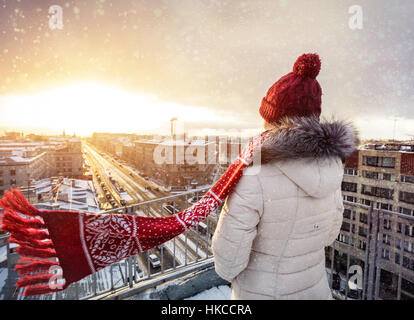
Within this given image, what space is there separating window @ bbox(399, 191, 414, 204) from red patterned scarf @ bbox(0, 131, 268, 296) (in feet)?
50.2

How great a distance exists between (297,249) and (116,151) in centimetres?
6395

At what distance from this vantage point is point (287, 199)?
103cm

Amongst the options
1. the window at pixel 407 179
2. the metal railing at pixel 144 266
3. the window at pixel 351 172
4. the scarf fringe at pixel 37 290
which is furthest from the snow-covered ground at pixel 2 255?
the window at pixel 407 179

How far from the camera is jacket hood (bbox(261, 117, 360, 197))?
97 cm

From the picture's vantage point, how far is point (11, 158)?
18.9 m

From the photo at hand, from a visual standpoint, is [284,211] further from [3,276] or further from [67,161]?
[67,161]

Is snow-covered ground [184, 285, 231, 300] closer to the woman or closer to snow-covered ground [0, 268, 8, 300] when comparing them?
the woman

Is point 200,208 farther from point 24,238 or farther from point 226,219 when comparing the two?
point 24,238

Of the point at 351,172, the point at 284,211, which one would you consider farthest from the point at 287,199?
the point at 351,172

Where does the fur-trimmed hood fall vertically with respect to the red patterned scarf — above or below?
above

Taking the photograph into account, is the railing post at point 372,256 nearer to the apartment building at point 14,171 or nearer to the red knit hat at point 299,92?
the red knit hat at point 299,92

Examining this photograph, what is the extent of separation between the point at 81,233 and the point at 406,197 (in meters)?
15.9

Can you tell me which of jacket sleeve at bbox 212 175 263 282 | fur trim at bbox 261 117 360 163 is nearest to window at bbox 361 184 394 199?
fur trim at bbox 261 117 360 163
